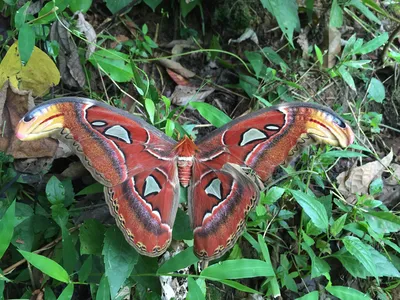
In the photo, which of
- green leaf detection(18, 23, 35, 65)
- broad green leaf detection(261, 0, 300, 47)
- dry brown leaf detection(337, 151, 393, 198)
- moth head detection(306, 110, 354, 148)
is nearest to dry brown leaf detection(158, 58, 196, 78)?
broad green leaf detection(261, 0, 300, 47)

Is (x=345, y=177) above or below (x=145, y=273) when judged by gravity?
below

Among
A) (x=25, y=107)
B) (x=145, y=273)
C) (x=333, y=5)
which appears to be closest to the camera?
(x=145, y=273)

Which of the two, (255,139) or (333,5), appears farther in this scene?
(333,5)

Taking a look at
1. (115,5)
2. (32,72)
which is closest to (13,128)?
(32,72)

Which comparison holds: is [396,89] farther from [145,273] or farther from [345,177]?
[145,273]

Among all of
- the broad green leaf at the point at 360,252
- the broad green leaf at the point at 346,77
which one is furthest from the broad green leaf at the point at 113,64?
the broad green leaf at the point at 360,252

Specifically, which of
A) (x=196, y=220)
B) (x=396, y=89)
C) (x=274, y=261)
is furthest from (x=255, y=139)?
(x=396, y=89)

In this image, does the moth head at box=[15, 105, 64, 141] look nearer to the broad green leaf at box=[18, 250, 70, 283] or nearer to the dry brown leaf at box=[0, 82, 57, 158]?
the broad green leaf at box=[18, 250, 70, 283]
